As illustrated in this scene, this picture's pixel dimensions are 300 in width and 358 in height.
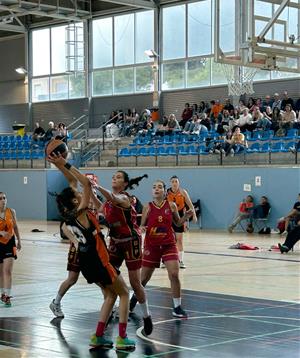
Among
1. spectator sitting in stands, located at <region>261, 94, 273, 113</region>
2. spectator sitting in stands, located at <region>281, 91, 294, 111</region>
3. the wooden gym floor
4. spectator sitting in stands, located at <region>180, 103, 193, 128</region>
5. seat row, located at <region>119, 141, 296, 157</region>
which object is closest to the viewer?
the wooden gym floor

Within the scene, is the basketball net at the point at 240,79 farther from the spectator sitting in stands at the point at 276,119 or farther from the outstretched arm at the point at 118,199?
the outstretched arm at the point at 118,199

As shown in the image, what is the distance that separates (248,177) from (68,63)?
16929mm

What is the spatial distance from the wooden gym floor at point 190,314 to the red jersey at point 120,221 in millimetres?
1182

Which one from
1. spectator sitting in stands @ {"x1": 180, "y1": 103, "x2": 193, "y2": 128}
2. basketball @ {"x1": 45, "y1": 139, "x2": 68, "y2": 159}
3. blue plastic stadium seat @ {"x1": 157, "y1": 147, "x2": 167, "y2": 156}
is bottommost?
blue plastic stadium seat @ {"x1": 157, "y1": 147, "x2": 167, "y2": 156}

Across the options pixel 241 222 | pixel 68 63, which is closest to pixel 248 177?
pixel 241 222

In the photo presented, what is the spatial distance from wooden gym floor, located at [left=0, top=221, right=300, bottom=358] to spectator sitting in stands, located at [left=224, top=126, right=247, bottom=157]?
34.5 ft

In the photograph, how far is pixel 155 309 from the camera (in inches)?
428

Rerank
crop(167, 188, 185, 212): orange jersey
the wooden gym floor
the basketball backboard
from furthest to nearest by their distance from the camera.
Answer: crop(167, 188, 185, 212): orange jersey → the basketball backboard → the wooden gym floor

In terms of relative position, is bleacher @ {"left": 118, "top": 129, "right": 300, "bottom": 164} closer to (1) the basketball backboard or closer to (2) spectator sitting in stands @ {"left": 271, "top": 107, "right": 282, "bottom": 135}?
(2) spectator sitting in stands @ {"left": 271, "top": 107, "right": 282, "bottom": 135}

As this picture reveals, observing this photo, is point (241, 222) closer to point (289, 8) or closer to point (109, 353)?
point (289, 8)

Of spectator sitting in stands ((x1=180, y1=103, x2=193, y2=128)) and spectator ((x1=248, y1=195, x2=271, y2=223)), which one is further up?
spectator sitting in stands ((x1=180, y1=103, x2=193, y2=128))

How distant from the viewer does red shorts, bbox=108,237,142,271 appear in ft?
30.5

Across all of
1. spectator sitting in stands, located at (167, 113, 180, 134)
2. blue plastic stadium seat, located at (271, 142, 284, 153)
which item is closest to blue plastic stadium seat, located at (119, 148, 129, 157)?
spectator sitting in stands, located at (167, 113, 180, 134)

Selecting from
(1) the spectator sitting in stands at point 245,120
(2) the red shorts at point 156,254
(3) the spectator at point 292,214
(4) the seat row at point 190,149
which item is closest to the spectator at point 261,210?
(4) the seat row at point 190,149
